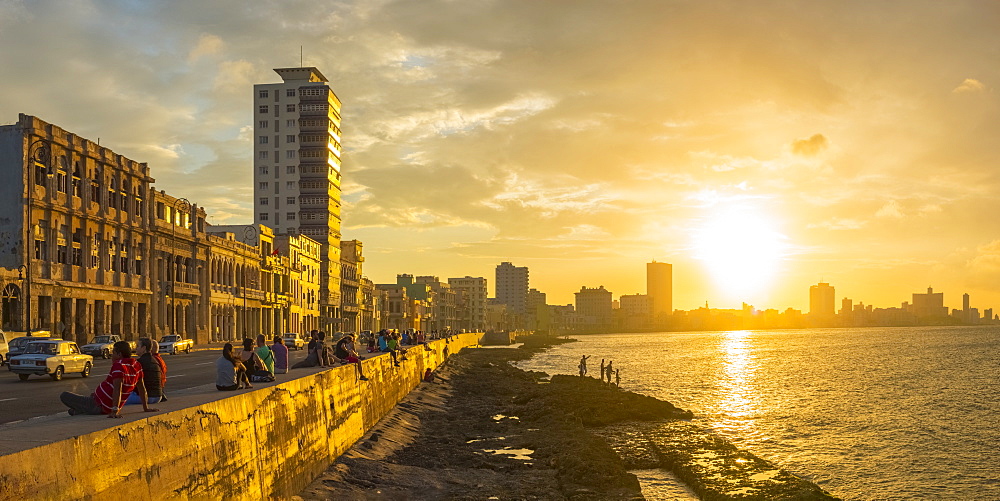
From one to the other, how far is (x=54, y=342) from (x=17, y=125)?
30147 millimetres

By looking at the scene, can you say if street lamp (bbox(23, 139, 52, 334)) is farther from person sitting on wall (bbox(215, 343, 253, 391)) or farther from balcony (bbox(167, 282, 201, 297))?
person sitting on wall (bbox(215, 343, 253, 391))

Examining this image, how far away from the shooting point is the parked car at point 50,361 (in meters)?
30.4

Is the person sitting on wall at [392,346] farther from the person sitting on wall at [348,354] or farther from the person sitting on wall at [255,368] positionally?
the person sitting on wall at [255,368]

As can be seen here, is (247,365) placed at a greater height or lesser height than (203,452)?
greater

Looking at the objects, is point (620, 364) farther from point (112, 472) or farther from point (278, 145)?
point (112, 472)

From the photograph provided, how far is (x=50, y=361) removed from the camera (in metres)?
30.7

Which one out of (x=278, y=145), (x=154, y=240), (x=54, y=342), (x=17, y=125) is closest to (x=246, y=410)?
(x=54, y=342)

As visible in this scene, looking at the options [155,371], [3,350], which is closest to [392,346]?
[3,350]

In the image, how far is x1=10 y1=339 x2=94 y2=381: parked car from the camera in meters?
30.4

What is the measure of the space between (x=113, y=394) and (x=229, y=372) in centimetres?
554

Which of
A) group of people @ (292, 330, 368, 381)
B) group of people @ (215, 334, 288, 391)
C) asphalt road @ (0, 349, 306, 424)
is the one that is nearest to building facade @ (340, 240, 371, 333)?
asphalt road @ (0, 349, 306, 424)

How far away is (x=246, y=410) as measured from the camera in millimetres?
14562

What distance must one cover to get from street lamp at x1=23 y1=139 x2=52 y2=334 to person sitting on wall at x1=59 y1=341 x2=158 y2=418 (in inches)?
1829

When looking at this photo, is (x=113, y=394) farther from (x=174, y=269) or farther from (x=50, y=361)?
(x=174, y=269)
